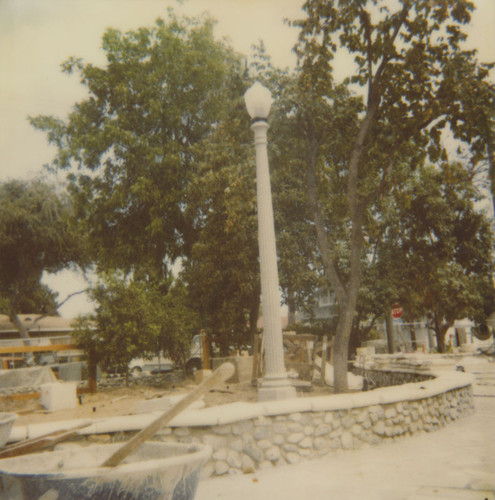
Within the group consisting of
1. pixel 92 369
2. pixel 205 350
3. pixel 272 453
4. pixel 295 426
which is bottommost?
pixel 272 453

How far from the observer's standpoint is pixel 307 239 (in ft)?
50.9

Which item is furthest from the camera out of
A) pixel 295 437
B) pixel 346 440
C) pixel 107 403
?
pixel 107 403

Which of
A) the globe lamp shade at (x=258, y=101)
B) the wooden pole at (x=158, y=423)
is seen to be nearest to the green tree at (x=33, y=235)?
the globe lamp shade at (x=258, y=101)

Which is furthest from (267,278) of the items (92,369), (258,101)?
(92,369)

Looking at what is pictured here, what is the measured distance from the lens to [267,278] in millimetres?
7078

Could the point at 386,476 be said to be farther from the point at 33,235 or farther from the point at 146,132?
the point at 33,235

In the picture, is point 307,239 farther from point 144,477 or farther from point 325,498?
point 144,477

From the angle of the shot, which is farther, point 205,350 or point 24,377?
point 205,350

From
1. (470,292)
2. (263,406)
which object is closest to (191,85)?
(470,292)

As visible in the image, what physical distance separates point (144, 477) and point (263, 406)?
342cm

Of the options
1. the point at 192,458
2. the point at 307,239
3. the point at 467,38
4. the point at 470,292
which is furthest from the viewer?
the point at 470,292

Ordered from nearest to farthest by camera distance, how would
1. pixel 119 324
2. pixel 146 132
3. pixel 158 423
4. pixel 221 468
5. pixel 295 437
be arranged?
pixel 158 423
pixel 221 468
pixel 295 437
pixel 119 324
pixel 146 132

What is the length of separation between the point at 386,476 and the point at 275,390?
2.14m

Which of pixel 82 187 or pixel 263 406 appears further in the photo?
pixel 82 187
